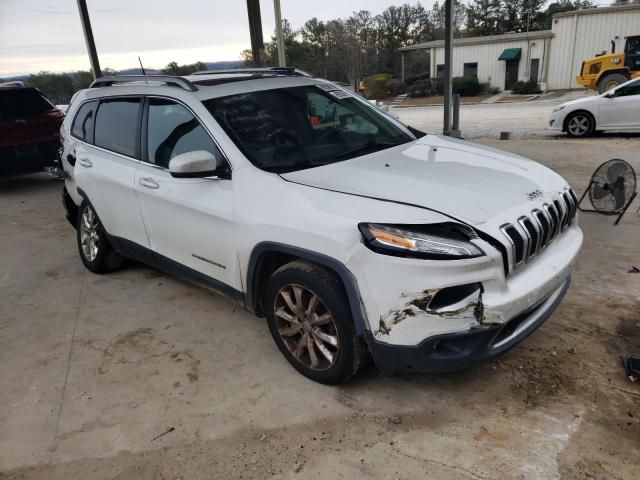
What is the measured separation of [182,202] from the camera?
343 cm

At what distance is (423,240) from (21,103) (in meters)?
8.95

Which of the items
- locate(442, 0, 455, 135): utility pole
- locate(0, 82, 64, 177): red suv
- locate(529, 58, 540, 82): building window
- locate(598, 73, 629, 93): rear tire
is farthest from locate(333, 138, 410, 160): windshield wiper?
locate(529, 58, 540, 82): building window

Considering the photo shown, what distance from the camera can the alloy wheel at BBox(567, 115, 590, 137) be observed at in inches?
453

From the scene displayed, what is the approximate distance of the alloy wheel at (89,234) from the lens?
4.76 m

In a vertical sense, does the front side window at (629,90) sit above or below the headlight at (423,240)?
below

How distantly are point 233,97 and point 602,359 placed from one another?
289 centimetres

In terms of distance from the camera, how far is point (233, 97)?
351 cm

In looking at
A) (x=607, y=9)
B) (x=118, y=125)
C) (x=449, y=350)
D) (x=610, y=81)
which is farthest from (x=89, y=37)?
(x=607, y=9)

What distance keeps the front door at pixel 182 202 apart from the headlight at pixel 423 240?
1044mm

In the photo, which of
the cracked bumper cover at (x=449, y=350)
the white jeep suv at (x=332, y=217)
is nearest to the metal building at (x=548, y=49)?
the white jeep suv at (x=332, y=217)

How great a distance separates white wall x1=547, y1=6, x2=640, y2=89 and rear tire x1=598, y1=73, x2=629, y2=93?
938cm

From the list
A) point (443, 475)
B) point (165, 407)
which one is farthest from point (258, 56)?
point (443, 475)

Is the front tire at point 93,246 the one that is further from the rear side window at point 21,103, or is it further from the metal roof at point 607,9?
the metal roof at point 607,9

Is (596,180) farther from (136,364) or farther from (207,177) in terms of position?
(136,364)
